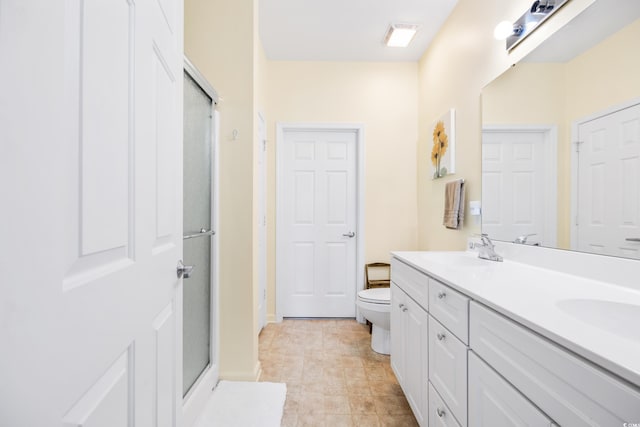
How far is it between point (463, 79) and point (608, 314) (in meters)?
1.77

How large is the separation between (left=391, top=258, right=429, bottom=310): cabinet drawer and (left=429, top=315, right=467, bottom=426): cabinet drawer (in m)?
0.12

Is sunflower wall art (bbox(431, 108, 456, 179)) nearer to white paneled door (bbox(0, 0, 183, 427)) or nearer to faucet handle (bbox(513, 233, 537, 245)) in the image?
faucet handle (bbox(513, 233, 537, 245))

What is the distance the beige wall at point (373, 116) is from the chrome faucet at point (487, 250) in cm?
125

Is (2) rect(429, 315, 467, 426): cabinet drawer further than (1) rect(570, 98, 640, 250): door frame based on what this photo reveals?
No

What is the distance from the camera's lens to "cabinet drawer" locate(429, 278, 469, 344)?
1.00 m

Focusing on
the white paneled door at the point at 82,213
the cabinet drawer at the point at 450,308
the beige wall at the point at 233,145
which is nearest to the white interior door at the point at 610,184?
the cabinet drawer at the point at 450,308

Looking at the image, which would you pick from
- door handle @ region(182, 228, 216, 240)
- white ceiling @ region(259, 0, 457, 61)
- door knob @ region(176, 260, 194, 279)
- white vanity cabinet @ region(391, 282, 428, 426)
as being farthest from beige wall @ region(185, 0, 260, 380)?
white vanity cabinet @ region(391, 282, 428, 426)

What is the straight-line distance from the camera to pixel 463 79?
2.08 metres

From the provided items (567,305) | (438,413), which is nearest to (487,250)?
(567,305)

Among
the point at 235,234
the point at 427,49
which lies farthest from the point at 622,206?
the point at 427,49

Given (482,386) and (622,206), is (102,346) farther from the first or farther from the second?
(622,206)

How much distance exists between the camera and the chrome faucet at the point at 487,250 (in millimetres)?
1615

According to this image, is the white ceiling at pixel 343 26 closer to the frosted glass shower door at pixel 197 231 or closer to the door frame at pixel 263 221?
the door frame at pixel 263 221

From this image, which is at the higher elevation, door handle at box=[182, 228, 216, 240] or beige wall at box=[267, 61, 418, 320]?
beige wall at box=[267, 61, 418, 320]
